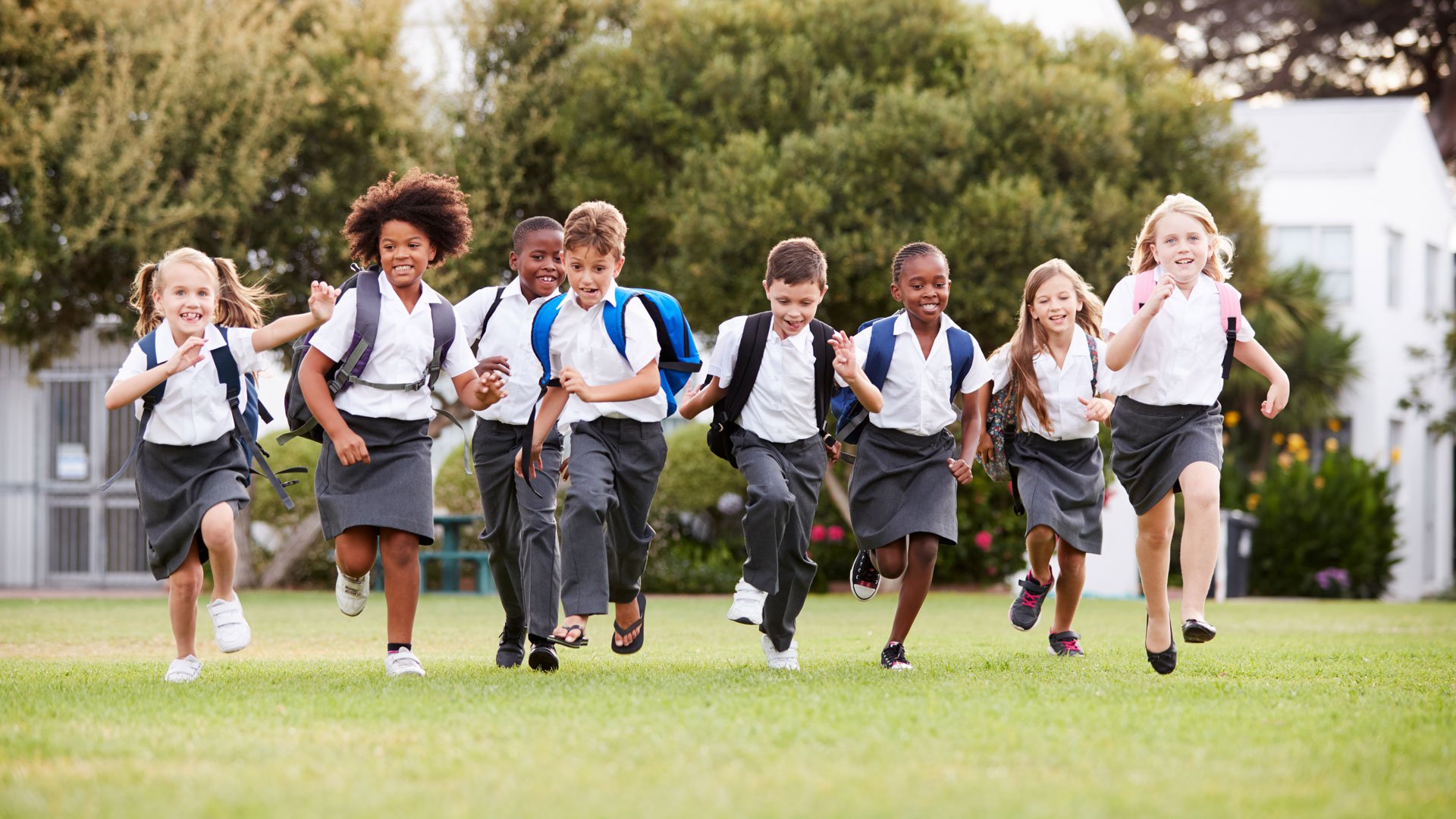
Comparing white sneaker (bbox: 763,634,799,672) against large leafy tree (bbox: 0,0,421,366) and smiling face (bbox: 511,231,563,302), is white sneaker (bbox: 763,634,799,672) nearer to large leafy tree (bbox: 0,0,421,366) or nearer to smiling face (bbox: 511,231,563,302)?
smiling face (bbox: 511,231,563,302)

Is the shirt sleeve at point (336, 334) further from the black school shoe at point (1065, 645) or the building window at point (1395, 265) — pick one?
the building window at point (1395, 265)

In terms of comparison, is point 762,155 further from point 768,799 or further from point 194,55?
point 768,799

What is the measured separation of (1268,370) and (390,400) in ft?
11.7

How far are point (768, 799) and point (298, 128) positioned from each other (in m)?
12.7

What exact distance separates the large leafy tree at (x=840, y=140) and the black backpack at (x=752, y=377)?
7.09m

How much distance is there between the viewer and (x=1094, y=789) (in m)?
3.67

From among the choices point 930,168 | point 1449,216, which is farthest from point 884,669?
point 1449,216

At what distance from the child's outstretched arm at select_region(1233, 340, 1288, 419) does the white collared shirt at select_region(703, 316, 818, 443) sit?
177 centimetres

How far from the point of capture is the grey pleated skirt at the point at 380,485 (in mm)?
6137

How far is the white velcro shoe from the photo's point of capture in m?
6.22

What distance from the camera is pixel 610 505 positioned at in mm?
6402

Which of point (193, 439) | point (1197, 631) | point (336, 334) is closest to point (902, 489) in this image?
point (1197, 631)

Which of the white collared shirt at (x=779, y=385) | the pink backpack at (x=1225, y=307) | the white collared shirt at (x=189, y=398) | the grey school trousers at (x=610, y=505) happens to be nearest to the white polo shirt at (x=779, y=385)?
the white collared shirt at (x=779, y=385)

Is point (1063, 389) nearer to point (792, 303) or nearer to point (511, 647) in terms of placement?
point (792, 303)
